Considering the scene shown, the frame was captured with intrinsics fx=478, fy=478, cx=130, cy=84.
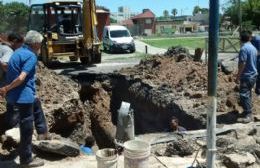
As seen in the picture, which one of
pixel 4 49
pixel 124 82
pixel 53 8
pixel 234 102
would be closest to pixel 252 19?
pixel 53 8

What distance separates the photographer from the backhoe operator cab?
21188 mm

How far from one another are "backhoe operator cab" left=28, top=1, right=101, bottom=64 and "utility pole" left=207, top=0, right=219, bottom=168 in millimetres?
15295

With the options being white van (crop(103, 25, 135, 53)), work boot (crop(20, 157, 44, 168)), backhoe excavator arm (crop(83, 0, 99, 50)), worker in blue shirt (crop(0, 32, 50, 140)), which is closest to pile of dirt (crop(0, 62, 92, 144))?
worker in blue shirt (crop(0, 32, 50, 140))

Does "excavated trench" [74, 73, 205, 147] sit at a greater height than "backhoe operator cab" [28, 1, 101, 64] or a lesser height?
lesser

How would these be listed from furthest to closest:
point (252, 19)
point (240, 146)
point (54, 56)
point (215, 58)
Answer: point (252, 19) < point (54, 56) < point (240, 146) < point (215, 58)

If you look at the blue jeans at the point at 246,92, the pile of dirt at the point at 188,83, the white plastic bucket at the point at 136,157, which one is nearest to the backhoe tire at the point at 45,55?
the pile of dirt at the point at 188,83

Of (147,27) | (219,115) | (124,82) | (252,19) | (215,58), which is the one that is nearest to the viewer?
(215,58)

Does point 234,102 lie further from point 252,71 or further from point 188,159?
point 188,159

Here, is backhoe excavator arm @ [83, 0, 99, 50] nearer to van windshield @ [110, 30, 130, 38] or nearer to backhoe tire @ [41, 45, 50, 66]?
backhoe tire @ [41, 45, 50, 66]

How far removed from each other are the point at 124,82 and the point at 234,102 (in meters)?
5.53

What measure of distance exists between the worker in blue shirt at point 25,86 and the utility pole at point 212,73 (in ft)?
7.95

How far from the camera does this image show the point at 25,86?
6.64 m

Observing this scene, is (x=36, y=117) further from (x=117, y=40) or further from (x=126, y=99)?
(x=117, y=40)

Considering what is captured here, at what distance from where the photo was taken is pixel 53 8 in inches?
843
